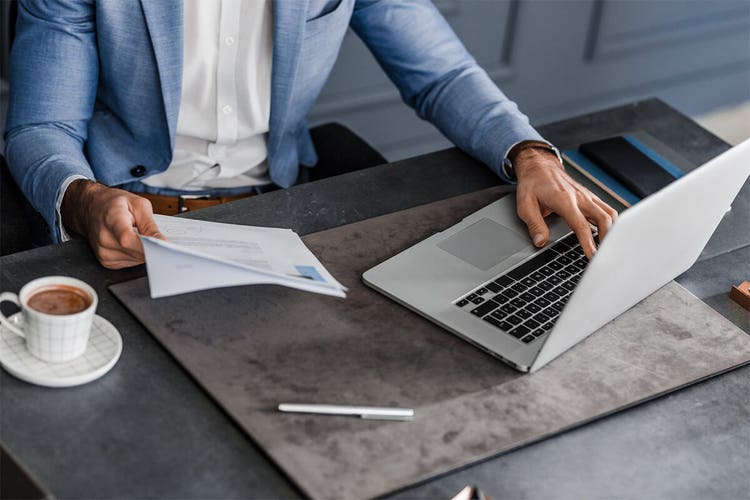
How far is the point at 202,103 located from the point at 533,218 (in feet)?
1.92

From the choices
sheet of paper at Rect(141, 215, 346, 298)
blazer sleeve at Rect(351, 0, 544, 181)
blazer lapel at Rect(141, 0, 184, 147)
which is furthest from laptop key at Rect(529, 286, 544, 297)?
blazer lapel at Rect(141, 0, 184, 147)

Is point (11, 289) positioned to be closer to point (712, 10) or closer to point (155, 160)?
point (155, 160)

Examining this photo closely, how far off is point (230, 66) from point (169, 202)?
25 cm

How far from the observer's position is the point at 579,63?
300 centimetres

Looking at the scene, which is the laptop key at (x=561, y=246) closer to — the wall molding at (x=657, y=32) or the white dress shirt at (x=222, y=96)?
the white dress shirt at (x=222, y=96)

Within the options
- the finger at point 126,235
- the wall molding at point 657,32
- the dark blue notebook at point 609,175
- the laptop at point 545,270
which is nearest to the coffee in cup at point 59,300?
the finger at point 126,235

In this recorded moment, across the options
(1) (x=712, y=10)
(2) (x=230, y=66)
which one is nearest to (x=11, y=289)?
(2) (x=230, y=66)

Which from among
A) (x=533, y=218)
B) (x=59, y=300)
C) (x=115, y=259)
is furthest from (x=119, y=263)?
(x=533, y=218)

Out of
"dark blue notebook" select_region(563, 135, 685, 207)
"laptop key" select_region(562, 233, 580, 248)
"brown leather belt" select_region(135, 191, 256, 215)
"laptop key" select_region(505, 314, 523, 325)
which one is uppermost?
"laptop key" select_region(505, 314, 523, 325)

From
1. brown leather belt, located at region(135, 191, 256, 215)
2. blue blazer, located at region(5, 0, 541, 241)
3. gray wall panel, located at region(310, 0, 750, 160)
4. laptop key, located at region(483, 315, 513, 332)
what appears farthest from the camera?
gray wall panel, located at region(310, 0, 750, 160)

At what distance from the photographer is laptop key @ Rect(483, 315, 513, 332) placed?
120cm

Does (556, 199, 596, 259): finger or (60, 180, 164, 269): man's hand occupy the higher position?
(60, 180, 164, 269): man's hand

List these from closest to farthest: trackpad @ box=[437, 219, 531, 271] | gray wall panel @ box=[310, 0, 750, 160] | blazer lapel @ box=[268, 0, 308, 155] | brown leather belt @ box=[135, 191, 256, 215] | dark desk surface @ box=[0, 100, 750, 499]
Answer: dark desk surface @ box=[0, 100, 750, 499], trackpad @ box=[437, 219, 531, 271], blazer lapel @ box=[268, 0, 308, 155], brown leather belt @ box=[135, 191, 256, 215], gray wall panel @ box=[310, 0, 750, 160]

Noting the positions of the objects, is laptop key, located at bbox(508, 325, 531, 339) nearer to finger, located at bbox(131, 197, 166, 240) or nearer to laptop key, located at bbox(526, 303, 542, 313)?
laptop key, located at bbox(526, 303, 542, 313)
